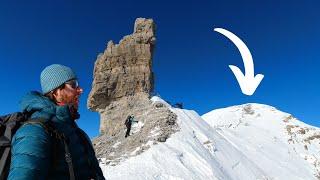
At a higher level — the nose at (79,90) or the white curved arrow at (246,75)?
the white curved arrow at (246,75)

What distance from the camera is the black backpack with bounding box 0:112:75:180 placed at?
286 centimetres

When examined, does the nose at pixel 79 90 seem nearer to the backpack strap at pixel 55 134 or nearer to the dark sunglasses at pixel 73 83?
the dark sunglasses at pixel 73 83

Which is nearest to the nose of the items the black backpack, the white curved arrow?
the black backpack

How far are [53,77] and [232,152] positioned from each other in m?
27.7

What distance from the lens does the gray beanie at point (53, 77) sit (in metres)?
3.51

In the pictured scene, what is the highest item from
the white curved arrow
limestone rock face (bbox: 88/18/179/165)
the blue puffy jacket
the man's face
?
limestone rock face (bbox: 88/18/179/165)

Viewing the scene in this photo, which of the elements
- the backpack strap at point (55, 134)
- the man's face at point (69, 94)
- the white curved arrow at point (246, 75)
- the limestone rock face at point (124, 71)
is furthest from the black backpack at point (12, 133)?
the limestone rock face at point (124, 71)

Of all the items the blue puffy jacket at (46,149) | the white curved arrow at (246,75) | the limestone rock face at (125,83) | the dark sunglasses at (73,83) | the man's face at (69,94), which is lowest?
the blue puffy jacket at (46,149)

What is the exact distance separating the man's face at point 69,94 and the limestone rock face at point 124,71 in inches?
1455

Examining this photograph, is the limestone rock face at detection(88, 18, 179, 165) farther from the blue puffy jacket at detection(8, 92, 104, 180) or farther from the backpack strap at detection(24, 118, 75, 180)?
the backpack strap at detection(24, 118, 75, 180)

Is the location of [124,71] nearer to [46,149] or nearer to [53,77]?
[53,77]

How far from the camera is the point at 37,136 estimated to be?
2.86m

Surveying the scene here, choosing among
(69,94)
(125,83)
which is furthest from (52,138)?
(125,83)

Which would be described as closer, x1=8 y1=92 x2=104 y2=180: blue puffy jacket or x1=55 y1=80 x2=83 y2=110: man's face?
x1=8 y1=92 x2=104 y2=180: blue puffy jacket
